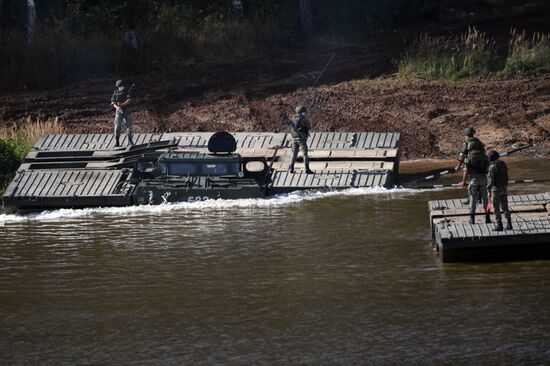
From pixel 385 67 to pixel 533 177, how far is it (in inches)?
407

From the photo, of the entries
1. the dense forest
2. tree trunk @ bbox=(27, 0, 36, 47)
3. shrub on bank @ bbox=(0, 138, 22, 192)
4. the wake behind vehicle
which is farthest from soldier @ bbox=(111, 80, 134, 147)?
tree trunk @ bbox=(27, 0, 36, 47)

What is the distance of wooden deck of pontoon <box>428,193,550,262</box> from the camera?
20125mm

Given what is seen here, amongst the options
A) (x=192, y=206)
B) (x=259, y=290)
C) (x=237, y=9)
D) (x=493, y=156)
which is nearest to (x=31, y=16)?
(x=237, y=9)

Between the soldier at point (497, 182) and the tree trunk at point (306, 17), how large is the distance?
→ 22.6m

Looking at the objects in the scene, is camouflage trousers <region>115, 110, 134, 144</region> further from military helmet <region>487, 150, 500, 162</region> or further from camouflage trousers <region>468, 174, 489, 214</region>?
→ military helmet <region>487, 150, 500, 162</region>

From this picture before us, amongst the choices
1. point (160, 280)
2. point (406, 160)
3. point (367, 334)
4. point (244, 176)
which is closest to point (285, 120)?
point (406, 160)

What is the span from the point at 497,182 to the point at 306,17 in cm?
2317

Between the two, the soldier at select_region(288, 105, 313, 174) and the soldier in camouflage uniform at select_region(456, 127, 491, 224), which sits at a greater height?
the soldier at select_region(288, 105, 313, 174)

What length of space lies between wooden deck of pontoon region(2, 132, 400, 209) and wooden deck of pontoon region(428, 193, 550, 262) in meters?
5.44

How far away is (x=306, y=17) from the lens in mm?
41938

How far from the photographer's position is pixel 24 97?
1449 inches

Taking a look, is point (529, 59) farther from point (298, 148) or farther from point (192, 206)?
point (192, 206)

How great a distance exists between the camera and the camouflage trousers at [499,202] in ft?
65.0

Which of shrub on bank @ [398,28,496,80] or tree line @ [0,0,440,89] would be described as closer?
shrub on bank @ [398,28,496,80]
